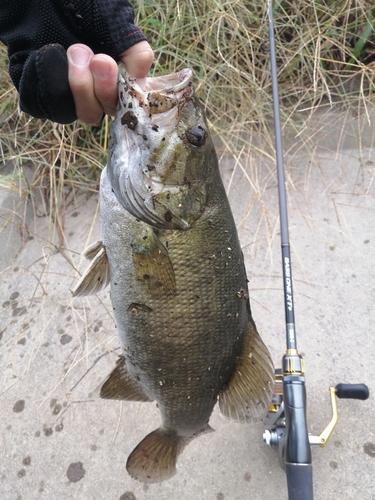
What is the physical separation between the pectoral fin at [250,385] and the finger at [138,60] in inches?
32.1

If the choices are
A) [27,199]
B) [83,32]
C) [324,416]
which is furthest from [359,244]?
[27,199]

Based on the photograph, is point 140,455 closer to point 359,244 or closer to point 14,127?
point 359,244

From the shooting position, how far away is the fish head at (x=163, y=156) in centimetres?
116

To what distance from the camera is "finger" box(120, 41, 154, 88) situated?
115 centimetres

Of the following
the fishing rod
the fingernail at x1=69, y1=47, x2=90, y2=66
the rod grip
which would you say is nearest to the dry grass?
the fishing rod

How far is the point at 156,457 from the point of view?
4.54 ft

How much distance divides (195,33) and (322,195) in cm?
141

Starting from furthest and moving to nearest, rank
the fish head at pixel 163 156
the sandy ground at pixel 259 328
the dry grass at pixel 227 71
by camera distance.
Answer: the dry grass at pixel 227 71, the sandy ground at pixel 259 328, the fish head at pixel 163 156

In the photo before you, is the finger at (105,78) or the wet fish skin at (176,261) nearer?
the finger at (105,78)

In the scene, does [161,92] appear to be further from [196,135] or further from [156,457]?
[156,457]

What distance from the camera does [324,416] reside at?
192cm

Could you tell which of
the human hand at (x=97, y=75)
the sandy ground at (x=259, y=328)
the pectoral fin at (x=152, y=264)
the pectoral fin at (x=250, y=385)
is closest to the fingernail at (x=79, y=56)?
the human hand at (x=97, y=75)

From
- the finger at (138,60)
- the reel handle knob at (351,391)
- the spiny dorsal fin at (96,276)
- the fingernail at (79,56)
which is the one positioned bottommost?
the reel handle knob at (351,391)

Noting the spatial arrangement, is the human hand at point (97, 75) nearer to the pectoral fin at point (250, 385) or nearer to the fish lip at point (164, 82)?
the fish lip at point (164, 82)
